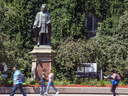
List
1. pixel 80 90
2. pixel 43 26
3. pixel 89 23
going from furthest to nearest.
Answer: pixel 89 23
pixel 43 26
pixel 80 90

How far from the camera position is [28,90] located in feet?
44.6

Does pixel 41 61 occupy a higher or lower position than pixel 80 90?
higher

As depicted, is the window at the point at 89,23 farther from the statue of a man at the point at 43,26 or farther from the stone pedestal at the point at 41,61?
the stone pedestal at the point at 41,61

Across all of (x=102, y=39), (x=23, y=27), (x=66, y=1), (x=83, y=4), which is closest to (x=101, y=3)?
(x=83, y=4)

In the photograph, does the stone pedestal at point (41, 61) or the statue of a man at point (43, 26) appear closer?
the stone pedestal at point (41, 61)

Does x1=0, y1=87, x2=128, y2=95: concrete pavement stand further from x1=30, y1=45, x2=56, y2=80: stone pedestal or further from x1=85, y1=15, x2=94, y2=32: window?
x1=85, y1=15, x2=94, y2=32: window

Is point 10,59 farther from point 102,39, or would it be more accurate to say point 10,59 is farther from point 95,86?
point 102,39

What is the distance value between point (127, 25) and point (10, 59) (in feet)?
32.5

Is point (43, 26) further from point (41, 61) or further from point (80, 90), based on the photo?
point (80, 90)

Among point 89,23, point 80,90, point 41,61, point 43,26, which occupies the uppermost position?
point 89,23

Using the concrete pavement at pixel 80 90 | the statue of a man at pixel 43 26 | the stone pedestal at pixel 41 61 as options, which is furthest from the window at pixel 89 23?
the concrete pavement at pixel 80 90

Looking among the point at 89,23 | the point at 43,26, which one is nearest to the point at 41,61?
the point at 43,26

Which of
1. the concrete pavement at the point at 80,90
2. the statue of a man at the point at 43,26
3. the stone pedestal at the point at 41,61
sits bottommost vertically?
the concrete pavement at the point at 80,90

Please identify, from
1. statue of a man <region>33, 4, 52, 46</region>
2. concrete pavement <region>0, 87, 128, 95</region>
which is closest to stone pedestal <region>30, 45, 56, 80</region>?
Answer: statue of a man <region>33, 4, 52, 46</region>
